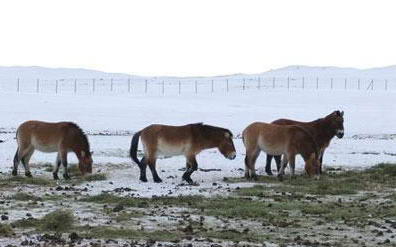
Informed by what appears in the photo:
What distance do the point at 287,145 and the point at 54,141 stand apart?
6109 mm

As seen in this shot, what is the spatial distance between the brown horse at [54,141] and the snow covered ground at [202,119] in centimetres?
89

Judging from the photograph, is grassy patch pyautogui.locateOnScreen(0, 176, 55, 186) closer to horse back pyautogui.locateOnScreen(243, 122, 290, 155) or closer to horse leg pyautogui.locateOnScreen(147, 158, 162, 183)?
horse leg pyautogui.locateOnScreen(147, 158, 162, 183)

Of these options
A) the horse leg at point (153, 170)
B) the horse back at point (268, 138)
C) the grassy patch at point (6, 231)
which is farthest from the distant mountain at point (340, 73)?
the grassy patch at point (6, 231)

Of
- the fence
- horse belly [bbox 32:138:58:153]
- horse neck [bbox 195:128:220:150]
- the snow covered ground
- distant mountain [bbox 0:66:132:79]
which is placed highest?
distant mountain [bbox 0:66:132:79]

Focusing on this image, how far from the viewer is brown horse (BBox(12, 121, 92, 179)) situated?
19453 mm

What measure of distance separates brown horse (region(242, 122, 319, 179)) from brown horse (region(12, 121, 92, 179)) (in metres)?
4.33

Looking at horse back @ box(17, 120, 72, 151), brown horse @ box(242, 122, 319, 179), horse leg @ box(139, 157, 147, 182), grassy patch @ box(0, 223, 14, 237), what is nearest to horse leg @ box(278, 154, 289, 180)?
brown horse @ box(242, 122, 319, 179)

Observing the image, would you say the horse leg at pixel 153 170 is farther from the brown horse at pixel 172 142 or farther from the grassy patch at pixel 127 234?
the grassy patch at pixel 127 234

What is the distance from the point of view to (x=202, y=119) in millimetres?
50469

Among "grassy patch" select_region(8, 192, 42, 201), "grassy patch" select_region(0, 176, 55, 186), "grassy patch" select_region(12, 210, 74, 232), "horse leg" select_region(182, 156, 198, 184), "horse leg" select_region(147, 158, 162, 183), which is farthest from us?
"horse leg" select_region(147, 158, 162, 183)

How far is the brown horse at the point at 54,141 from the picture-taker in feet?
63.8

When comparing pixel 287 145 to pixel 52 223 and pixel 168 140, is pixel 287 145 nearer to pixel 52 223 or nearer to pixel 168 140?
pixel 168 140

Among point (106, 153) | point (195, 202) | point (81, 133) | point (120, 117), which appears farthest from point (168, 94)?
point (195, 202)

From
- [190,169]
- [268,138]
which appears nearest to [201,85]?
[268,138]
